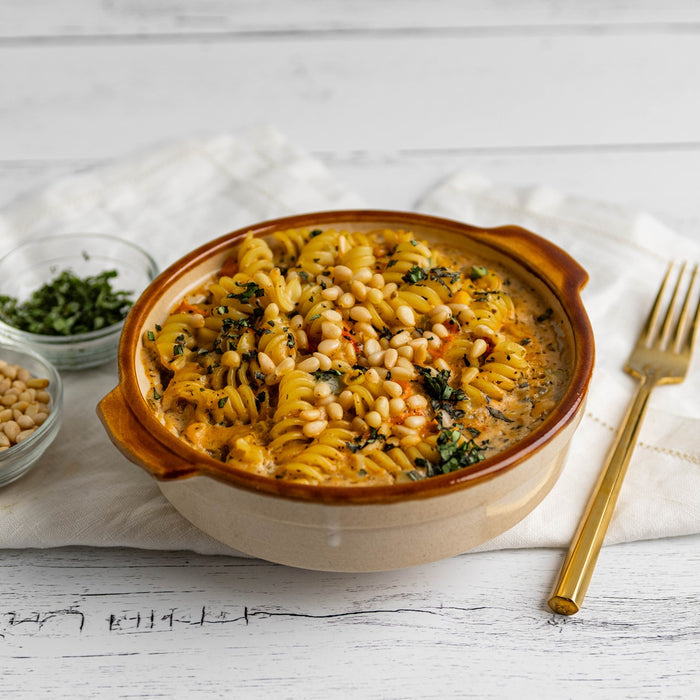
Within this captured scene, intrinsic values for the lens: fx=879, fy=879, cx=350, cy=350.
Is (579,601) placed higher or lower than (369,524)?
lower

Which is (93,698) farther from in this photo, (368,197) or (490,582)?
(368,197)

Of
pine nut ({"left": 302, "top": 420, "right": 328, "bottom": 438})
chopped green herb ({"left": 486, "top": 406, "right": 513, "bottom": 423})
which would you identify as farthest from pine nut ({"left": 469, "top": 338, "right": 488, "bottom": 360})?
pine nut ({"left": 302, "top": 420, "right": 328, "bottom": 438})

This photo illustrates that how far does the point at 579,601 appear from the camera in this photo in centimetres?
333

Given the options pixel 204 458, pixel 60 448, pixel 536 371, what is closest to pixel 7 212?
pixel 60 448

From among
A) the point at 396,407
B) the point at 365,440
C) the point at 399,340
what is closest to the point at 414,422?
the point at 396,407

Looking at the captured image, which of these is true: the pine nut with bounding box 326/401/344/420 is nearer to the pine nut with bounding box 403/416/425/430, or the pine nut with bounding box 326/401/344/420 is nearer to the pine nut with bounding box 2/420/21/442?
the pine nut with bounding box 403/416/425/430

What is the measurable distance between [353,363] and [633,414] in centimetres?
143

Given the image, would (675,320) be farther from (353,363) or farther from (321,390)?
(321,390)

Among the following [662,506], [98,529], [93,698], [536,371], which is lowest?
[93,698]

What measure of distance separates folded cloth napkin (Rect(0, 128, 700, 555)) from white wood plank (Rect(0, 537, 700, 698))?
0.13 m

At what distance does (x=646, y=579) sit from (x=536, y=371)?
94cm

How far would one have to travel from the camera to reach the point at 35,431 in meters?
3.67

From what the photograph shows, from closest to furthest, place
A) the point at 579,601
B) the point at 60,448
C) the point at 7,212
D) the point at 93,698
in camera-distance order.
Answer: the point at 93,698 < the point at 579,601 < the point at 60,448 < the point at 7,212

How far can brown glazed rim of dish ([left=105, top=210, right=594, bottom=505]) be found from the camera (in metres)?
2.83
